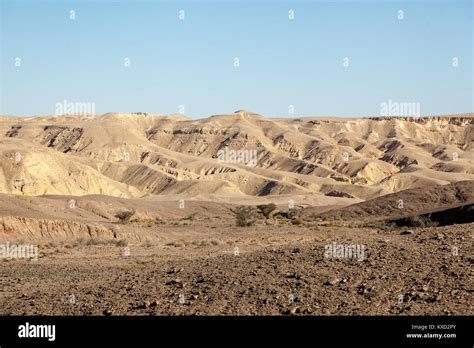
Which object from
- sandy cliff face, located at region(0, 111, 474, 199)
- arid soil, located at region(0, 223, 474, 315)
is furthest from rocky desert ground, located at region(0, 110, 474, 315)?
sandy cliff face, located at region(0, 111, 474, 199)

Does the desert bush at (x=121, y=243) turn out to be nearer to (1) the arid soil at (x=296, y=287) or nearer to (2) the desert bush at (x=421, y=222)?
(1) the arid soil at (x=296, y=287)

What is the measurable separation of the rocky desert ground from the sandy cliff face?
0.39 meters

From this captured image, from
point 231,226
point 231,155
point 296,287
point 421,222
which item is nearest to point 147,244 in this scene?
point 421,222

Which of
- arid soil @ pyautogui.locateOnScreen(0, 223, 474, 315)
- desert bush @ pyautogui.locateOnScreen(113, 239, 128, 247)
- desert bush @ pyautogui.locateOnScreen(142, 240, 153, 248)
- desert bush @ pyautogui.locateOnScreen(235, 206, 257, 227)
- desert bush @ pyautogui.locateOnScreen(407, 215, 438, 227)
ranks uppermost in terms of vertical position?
arid soil @ pyautogui.locateOnScreen(0, 223, 474, 315)

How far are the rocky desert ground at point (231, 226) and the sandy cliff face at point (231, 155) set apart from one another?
39cm

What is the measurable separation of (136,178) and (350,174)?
41532 mm

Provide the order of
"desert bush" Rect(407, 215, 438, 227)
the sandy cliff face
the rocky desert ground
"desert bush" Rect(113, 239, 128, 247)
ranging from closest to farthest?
the rocky desert ground < "desert bush" Rect(113, 239, 128, 247) < "desert bush" Rect(407, 215, 438, 227) < the sandy cliff face

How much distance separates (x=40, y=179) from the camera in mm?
73938

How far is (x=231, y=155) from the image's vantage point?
145750 millimetres

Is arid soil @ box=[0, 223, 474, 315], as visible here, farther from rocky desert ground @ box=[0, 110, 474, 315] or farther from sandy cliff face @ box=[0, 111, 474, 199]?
sandy cliff face @ box=[0, 111, 474, 199]

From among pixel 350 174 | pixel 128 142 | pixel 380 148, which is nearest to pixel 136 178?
pixel 128 142

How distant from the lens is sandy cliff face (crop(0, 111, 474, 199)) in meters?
83.6

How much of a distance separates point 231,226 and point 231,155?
95.0 m
